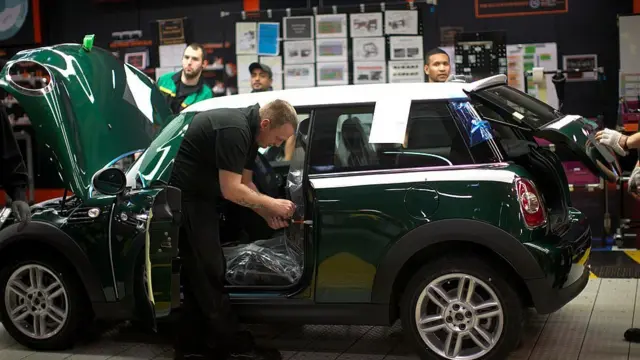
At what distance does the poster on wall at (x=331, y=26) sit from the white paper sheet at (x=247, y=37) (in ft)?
2.36

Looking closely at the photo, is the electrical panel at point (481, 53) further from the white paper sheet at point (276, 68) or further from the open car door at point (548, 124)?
the open car door at point (548, 124)

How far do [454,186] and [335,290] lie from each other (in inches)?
33.1

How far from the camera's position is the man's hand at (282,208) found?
4.57 m

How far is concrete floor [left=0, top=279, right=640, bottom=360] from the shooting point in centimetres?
491

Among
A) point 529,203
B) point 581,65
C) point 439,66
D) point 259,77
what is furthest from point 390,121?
point 581,65

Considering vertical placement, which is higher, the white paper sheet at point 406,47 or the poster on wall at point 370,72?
the white paper sheet at point 406,47

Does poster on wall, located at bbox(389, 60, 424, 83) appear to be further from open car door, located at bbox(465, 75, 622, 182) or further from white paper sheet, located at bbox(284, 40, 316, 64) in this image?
open car door, located at bbox(465, 75, 622, 182)

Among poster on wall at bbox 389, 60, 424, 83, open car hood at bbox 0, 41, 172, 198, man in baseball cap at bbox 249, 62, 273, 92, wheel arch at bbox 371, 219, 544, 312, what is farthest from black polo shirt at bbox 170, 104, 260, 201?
poster on wall at bbox 389, 60, 424, 83

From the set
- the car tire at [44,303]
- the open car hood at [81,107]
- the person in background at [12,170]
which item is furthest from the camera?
the car tire at [44,303]

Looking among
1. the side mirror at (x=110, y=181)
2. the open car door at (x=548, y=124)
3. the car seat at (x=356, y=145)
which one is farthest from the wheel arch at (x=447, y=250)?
the side mirror at (x=110, y=181)

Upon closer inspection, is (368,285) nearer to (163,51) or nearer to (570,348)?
(570,348)

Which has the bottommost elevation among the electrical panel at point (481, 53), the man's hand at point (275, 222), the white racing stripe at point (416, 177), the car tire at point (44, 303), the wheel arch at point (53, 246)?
the car tire at point (44, 303)

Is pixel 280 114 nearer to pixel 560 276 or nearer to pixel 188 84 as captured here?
pixel 560 276

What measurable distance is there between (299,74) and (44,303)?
195 inches
